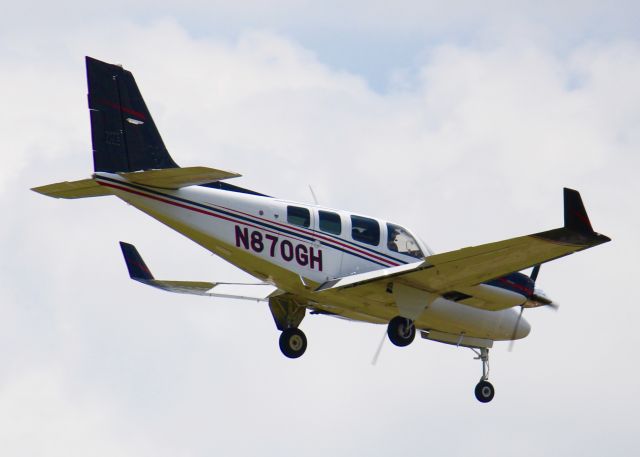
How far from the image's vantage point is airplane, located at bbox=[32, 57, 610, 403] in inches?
1011

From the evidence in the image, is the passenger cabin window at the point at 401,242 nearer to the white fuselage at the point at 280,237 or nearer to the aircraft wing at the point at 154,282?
the white fuselage at the point at 280,237

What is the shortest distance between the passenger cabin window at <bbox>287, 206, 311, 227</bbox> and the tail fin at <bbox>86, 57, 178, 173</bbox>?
290 centimetres

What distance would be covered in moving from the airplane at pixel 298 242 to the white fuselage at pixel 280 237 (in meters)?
0.02

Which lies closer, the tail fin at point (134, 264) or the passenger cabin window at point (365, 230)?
the passenger cabin window at point (365, 230)

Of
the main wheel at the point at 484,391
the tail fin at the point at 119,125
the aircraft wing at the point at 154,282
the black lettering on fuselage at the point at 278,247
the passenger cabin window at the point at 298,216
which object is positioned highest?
the tail fin at the point at 119,125

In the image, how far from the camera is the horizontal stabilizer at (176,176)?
78.5 ft

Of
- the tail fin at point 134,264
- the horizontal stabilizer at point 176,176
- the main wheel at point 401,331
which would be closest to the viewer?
the horizontal stabilizer at point 176,176

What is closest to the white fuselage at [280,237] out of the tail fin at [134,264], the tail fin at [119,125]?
the tail fin at [119,125]

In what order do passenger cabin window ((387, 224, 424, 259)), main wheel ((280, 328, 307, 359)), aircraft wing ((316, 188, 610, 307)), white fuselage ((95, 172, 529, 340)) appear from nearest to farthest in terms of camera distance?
aircraft wing ((316, 188, 610, 307)) < white fuselage ((95, 172, 529, 340)) < passenger cabin window ((387, 224, 424, 259)) < main wheel ((280, 328, 307, 359))

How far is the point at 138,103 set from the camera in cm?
2714

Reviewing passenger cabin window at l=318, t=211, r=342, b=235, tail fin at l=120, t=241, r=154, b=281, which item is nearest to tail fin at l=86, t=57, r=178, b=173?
passenger cabin window at l=318, t=211, r=342, b=235

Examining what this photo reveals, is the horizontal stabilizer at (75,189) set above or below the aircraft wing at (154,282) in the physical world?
above

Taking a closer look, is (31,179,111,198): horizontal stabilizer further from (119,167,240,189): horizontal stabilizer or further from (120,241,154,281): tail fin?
(120,241,154,281): tail fin

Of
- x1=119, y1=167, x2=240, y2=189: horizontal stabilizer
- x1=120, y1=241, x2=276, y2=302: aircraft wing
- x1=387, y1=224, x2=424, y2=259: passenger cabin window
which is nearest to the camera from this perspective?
x1=119, y1=167, x2=240, y2=189: horizontal stabilizer
